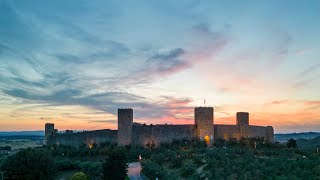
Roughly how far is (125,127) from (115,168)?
652 inches

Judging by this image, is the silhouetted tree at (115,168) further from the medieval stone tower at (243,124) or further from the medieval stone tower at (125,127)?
the medieval stone tower at (243,124)

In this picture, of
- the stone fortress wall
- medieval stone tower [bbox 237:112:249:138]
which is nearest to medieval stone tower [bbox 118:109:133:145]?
the stone fortress wall

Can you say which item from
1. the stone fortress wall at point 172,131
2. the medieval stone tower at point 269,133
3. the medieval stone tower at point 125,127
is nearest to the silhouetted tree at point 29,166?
the medieval stone tower at point 125,127

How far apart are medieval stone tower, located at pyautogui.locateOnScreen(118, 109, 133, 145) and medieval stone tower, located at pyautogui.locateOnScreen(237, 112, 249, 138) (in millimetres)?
10893

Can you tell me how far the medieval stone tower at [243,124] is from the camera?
40.9m

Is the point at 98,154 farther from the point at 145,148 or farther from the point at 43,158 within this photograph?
the point at 43,158

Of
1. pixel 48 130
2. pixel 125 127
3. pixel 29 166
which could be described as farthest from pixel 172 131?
pixel 48 130

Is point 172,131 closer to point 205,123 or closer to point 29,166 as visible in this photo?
point 205,123

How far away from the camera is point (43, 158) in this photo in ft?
77.3

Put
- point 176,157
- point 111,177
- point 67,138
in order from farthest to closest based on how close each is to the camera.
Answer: point 67,138 → point 176,157 → point 111,177

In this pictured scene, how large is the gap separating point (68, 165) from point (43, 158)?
10744 millimetres

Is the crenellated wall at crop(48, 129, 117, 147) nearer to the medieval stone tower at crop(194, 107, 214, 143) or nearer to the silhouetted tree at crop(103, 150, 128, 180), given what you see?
the medieval stone tower at crop(194, 107, 214, 143)

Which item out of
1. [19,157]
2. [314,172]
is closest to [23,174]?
[19,157]

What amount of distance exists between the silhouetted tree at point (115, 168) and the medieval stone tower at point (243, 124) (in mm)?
20803
